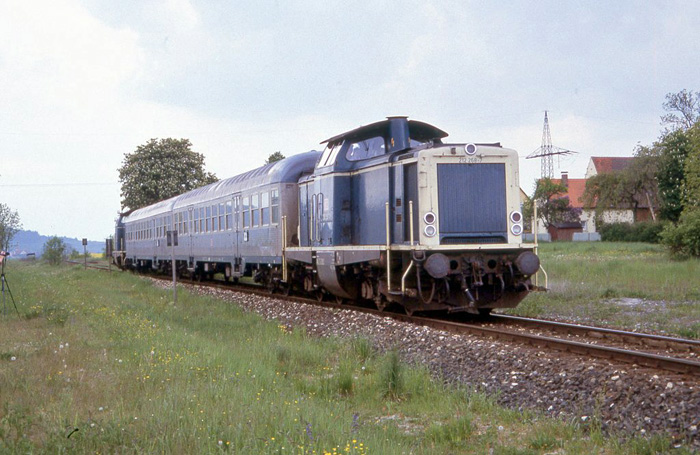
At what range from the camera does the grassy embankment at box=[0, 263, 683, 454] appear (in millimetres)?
4949

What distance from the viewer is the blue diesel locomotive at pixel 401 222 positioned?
11164 millimetres

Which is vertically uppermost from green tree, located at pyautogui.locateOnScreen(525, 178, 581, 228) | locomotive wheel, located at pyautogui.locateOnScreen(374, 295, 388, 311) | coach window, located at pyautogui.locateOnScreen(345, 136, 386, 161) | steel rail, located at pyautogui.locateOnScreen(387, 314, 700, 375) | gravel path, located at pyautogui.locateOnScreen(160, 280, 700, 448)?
green tree, located at pyautogui.locateOnScreen(525, 178, 581, 228)

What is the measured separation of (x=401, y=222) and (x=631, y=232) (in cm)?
5190

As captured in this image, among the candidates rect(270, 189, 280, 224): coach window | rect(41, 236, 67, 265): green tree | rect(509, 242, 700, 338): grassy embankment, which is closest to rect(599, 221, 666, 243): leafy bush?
rect(509, 242, 700, 338): grassy embankment

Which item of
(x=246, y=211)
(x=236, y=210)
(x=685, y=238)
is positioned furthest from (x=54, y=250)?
(x=685, y=238)

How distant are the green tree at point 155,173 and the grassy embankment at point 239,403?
4749 centimetres

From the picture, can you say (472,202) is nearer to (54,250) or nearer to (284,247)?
(284,247)

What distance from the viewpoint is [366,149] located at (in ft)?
44.1

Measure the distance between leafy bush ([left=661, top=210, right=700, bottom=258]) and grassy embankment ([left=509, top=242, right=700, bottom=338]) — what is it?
1528 millimetres

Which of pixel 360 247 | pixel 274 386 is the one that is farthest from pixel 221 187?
pixel 274 386

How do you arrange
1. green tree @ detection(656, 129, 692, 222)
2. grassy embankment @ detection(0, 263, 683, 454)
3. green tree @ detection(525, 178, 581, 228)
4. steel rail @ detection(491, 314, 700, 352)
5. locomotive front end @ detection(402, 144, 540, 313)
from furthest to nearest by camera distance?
green tree @ detection(525, 178, 581, 228) → green tree @ detection(656, 129, 692, 222) → locomotive front end @ detection(402, 144, 540, 313) → steel rail @ detection(491, 314, 700, 352) → grassy embankment @ detection(0, 263, 683, 454)

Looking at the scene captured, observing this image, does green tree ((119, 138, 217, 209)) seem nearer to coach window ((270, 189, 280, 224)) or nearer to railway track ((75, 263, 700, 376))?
coach window ((270, 189, 280, 224))

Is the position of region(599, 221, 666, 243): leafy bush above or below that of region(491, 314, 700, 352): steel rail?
above

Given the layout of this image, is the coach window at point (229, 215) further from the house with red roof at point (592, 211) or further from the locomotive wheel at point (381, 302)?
the house with red roof at point (592, 211)
